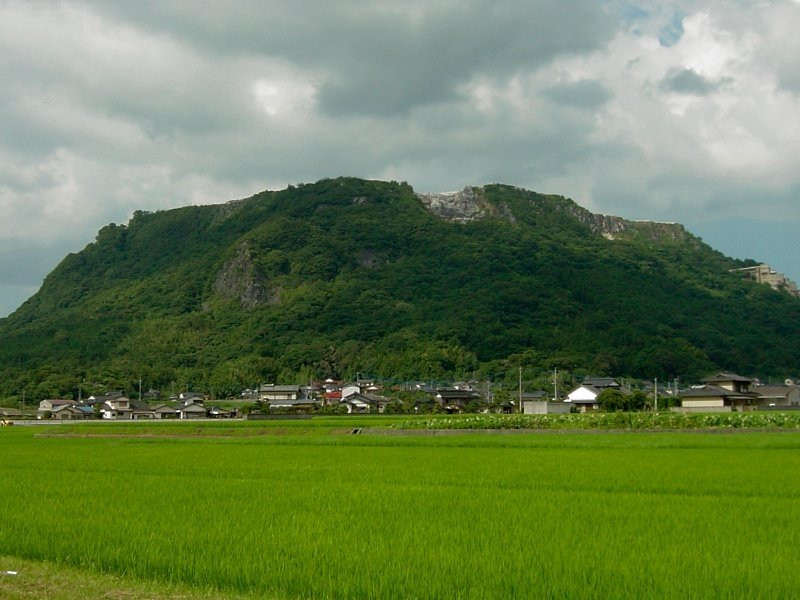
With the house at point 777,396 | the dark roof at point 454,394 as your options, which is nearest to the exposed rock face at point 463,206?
the dark roof at point 454,394

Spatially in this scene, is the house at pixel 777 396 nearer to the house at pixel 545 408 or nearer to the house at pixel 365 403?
the house at pixel 545 408

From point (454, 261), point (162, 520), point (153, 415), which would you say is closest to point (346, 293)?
point (454, 261)

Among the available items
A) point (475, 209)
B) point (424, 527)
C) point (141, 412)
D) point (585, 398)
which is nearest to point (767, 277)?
point (475, 209)

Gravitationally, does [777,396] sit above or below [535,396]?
above

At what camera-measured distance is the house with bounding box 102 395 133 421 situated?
8466cm

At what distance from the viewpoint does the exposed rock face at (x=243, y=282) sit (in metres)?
139

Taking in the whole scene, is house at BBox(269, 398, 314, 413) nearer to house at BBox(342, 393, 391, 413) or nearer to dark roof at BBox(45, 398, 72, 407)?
house at BBox(342, 393, 391, 413)

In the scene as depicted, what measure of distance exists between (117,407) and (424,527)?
86158mm

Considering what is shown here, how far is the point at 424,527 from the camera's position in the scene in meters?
10.1

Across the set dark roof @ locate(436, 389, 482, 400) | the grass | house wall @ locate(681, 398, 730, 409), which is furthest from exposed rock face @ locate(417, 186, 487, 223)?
the grass

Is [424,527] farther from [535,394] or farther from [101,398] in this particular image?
[101,398]

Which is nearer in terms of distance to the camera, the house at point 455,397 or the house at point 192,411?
the house at point 192,411

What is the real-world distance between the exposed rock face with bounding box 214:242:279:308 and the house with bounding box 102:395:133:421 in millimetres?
47489

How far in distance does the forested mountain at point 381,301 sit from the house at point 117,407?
14241 millimetres
